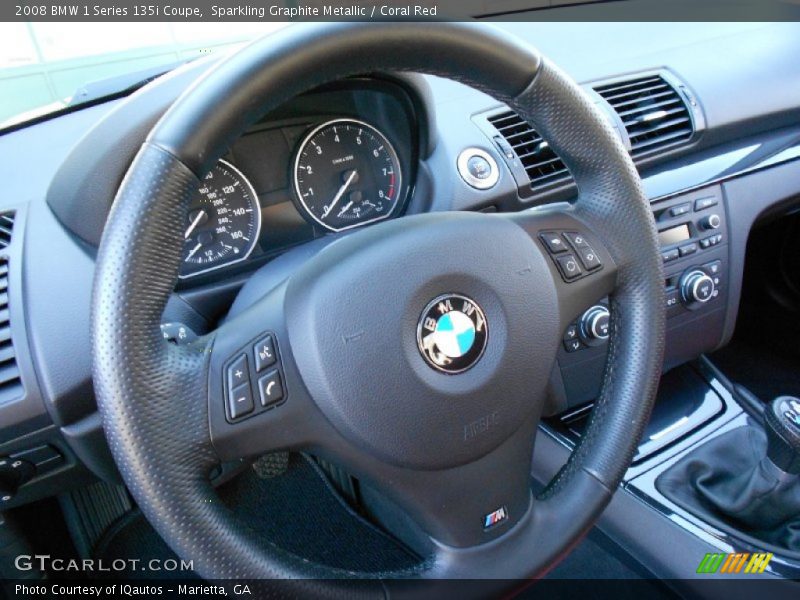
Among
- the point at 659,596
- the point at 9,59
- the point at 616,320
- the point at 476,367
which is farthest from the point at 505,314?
the point at 9,59

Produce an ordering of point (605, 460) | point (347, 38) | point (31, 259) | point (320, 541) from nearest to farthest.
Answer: point (347, 38), point (605, 460), point (31, 259), point (320, 541)

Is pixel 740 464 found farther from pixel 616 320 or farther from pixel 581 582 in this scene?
pixel 616 320

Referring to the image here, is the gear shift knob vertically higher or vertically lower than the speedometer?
lower

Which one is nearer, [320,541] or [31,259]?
[31,259]

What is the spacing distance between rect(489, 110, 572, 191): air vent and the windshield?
0.53 metres

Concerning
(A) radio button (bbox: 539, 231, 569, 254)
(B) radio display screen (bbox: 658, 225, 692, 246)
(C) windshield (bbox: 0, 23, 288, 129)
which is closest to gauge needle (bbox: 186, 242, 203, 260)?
(C) windshield (bbox: 0, 23, 288, 129)

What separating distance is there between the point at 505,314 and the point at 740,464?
90cm

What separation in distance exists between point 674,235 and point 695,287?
0.12 meters

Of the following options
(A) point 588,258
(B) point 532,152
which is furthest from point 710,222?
(A) point 588,258

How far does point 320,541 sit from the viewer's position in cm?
154

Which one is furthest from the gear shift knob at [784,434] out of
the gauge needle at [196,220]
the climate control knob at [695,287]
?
the gauge needle at [196,220]

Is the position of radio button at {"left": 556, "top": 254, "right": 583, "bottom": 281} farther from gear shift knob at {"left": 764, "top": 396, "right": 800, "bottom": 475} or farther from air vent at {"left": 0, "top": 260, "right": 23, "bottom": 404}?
air vent at {"left": 0, "top": 260, "right": 23, "bottom": 404}

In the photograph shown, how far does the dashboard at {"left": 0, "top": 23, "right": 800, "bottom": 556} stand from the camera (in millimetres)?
1042

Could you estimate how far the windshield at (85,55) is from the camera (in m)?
1.26
